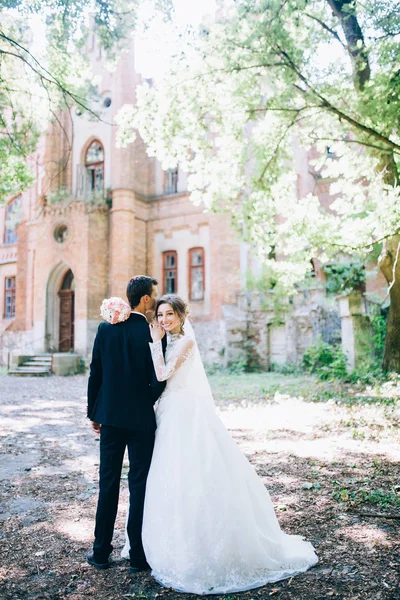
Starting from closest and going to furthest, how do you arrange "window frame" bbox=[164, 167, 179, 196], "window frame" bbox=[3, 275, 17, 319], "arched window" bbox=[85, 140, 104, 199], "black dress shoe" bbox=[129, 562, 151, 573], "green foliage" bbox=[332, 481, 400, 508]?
"black dress shoe" bbox=[129, 562, 151, 573] < "green foliage" bbox=[332, 481, 400, 508] < "window frame" bbox=[164, 167, 179, 196] < "arched window" bbox=[85, 140, 104, 199] < "window frame" bbox=[3, 275, 17, 319]

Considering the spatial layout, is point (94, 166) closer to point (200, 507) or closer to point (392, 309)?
point (392, 309)

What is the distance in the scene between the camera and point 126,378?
10.2 ft

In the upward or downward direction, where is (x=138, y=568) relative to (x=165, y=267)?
downward

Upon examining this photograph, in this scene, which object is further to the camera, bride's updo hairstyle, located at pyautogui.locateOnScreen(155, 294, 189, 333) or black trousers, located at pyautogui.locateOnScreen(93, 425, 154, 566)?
bride's updo hairstyle, located at pyautogui.locateOnScreen(155, 294, 189, 333)

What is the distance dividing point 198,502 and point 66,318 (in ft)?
63.7

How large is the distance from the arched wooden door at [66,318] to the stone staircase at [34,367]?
5.09 feet

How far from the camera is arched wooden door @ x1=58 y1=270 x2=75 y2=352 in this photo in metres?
21.1

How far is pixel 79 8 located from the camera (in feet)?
24.1

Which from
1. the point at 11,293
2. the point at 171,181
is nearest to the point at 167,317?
the point at 171,181

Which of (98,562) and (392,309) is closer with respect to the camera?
(98,562)

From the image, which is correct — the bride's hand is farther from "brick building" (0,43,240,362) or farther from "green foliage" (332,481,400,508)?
→ "brick building" (0,43,240,362)

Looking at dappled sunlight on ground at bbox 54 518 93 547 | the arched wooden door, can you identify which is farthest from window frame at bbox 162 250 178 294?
dappled sunlight on ground at bbox 54 518 93 547

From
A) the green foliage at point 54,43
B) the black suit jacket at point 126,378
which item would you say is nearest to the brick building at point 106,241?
the green foliage at point 54,43

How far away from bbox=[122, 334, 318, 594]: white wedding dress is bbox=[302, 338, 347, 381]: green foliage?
8914mm
